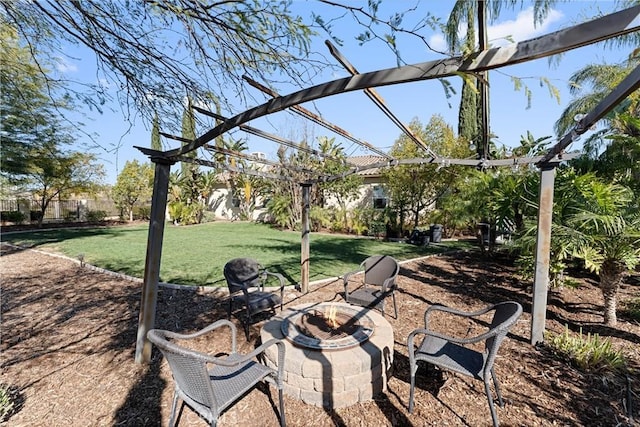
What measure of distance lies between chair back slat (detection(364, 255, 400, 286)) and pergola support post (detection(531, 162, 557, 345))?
1.92 metres

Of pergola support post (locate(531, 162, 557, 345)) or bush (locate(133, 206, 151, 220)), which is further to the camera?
bush (locate(133, 206, 151, 220))

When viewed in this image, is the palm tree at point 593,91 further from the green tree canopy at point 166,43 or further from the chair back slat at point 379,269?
the green tree canopy at point 166,43

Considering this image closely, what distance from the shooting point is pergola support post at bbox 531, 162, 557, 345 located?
3.63 meters

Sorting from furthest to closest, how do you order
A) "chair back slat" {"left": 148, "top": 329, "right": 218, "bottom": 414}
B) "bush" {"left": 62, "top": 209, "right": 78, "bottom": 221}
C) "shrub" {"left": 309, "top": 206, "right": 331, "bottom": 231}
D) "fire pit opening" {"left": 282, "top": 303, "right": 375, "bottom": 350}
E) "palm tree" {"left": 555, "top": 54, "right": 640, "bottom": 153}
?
"bush" {"left": 62, "top": 209, "right": 78, "bottom": 221}
"shrub" {"left": 309, "top": 206, "right": 331, "bottom": 231}
"palm tree" {"left": 555, "top": 54, "right": 640, "bottom": 153}
"fire pit opening" {"left": 282, "top": 303, "right": 375, "bottom": 350}
"chair back slat" {"left": 148, "top": 329, "right": 218, "bottom": 414}

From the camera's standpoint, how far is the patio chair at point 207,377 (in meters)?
1.99

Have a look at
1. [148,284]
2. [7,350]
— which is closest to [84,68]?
[148,284]

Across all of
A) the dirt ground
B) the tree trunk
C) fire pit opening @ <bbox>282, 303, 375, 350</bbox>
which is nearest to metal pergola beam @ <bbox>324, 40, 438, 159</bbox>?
fire pit opening @ <bbox>282, 303, 375, 350</bbox>

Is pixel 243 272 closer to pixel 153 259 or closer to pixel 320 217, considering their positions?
pixel 153 259

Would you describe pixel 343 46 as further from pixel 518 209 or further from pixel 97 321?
pixel 518 209

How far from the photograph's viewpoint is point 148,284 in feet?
10.7

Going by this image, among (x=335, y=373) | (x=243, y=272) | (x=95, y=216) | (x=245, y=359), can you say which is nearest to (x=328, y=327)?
(x=335, y=373)

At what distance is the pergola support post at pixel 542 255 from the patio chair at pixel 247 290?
343 centimetres

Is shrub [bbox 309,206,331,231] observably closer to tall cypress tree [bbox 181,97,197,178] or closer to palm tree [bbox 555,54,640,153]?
palm tree [bbox 555,54,640,153]

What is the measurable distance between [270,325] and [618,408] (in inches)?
133
